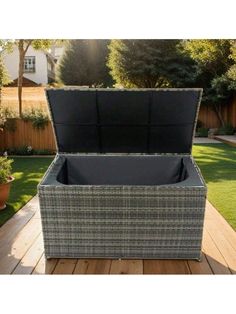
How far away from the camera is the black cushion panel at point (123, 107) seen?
340 centimetres

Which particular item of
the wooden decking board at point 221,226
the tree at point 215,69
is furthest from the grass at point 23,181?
the tree at point 215,69

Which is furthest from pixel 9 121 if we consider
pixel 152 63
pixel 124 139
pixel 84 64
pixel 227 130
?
pixel 84 64

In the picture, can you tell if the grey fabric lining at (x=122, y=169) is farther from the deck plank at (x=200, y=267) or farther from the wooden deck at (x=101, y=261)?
the deck plank at (x=200, y=267)

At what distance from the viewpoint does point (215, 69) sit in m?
13.3

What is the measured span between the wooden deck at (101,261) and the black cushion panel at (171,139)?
82 cm

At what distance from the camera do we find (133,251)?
3129mm

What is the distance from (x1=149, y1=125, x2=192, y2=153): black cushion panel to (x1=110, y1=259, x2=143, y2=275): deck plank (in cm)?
104

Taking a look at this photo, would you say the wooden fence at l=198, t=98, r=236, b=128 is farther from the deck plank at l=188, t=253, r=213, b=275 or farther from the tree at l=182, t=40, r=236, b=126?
the deck plank at l=188, t=253, r=213, b=275

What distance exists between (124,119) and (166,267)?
4.22ft

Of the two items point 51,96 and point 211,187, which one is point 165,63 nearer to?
point 211,187

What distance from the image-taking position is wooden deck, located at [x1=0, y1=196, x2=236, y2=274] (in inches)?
119

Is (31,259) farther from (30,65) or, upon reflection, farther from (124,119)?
(30,65)
